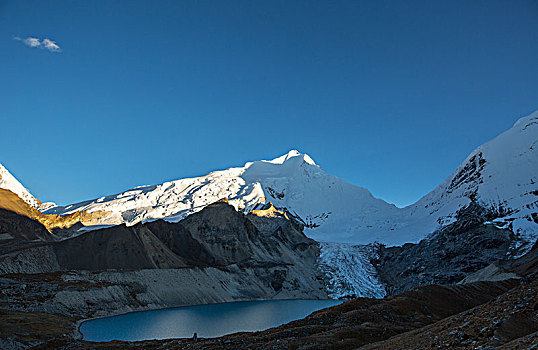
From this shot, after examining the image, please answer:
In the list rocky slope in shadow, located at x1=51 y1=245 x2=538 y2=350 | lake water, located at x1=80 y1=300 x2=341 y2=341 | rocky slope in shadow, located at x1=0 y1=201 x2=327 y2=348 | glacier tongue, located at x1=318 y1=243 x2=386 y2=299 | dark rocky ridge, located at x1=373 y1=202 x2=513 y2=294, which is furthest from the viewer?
glacier tongue, located at x1=318 y1=243 x2=386 y2=299

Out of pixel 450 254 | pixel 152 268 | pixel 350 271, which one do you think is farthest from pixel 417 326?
pixel 350 271

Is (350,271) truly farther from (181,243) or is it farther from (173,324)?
(173,324)

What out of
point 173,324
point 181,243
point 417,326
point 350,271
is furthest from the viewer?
point 350,271

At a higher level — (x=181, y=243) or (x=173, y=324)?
(x=181, y=243)

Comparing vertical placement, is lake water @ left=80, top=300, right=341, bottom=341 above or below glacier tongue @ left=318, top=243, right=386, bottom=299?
below

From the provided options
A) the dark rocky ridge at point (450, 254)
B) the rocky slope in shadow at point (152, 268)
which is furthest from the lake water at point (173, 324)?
the dark rocky ridge at point (450, 254)

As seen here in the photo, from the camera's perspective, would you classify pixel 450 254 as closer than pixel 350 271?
Yes

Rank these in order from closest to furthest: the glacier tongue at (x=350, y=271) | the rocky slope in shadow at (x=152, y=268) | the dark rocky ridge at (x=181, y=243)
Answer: the rocky slope in shadow at (x=152, y=268) → the dark rocky ridge at (x=181, y=243) → the glacier tongue at (x=350, y=271)

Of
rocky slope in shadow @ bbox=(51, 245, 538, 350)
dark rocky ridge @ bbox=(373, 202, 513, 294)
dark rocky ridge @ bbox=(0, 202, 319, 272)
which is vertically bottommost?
rocky slope in shadow @ bbox=(51, 245, 538, 350)

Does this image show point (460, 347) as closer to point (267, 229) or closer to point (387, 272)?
point (387, 272)

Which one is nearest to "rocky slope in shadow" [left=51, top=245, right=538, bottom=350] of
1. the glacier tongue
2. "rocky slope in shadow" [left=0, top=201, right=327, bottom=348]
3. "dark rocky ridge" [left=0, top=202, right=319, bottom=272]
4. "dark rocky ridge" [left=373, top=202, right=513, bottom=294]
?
"rocky slope in shadow" [left=0, top=201, right=327, bottom=348]

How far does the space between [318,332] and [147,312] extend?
178ft

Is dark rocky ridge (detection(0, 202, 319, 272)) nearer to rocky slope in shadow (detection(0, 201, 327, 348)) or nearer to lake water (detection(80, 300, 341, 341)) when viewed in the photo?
rocky slope in shadow (detection(0, 201, 327, 348))

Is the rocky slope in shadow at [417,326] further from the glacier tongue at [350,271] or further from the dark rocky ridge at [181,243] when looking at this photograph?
the glacier tongue at [350,271]
